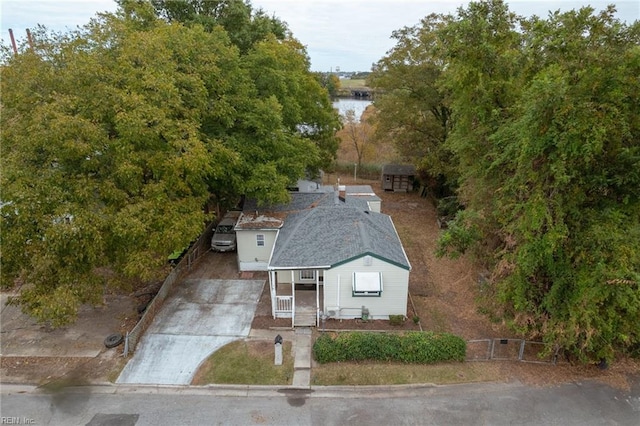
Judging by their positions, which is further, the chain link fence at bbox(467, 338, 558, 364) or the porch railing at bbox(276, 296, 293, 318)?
the porch railing at bbox(276, 296, 293, 318)

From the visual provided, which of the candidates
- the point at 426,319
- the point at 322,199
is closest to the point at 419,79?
the point at 322,199

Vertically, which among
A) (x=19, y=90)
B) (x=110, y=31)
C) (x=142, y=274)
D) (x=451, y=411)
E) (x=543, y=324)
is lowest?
(x=451, y=411)

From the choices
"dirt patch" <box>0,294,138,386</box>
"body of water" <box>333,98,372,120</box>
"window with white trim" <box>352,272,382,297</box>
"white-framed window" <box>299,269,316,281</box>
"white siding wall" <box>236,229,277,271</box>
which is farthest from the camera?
"body of water" <box>333,98,372,120</box>

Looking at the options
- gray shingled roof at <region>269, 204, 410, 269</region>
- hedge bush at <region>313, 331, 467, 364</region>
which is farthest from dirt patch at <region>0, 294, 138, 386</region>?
hedge bush at <region>313, 331, 467, 364</region>

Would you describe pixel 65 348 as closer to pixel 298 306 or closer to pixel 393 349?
pixel 298 306

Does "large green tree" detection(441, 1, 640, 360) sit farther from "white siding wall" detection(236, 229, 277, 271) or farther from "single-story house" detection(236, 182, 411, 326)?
"white siding wall" detection(236, 229, 277, 271)

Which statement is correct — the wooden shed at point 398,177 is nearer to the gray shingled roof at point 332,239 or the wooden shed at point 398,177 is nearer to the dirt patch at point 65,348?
the gray shingled roof at point 332,239

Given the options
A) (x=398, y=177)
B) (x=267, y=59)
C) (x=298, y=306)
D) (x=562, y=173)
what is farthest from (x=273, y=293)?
(x=398, y=177)

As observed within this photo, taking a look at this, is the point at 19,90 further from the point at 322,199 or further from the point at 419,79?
the point at 419,79
